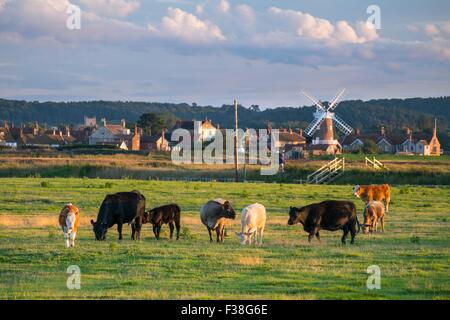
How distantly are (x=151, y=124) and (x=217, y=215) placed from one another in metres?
137

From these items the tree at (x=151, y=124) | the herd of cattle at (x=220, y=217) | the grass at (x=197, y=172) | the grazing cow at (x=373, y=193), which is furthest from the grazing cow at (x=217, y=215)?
the tree at (x=151, y=124)

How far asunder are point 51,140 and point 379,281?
13605 centimetres

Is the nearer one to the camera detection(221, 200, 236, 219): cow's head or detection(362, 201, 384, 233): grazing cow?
detection(221, 200, 236, 219): cow's head

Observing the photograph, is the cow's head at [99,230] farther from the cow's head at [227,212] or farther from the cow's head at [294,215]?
the cow's head at [294,215]

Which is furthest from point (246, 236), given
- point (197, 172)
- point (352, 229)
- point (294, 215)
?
point (197, 172)

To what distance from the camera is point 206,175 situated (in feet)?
231

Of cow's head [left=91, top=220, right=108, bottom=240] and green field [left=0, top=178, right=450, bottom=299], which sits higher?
cow's head [left=91, top=220, right=108, bottom=240]

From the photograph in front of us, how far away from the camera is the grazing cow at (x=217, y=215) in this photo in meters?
25.8

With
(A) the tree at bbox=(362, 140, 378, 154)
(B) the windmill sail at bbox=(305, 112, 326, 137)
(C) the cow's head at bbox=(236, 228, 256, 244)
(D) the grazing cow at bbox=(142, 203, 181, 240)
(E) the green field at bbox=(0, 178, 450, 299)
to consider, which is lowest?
(E) the green field at bbox=(0, 178, 450, 299)

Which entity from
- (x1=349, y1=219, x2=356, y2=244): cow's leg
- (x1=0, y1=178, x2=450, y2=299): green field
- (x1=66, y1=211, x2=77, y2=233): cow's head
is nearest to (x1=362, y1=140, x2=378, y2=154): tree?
(x1=0, y1=178, x2=450, y2=299): green field

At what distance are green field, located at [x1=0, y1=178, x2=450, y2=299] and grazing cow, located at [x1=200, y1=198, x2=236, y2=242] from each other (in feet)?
1.42

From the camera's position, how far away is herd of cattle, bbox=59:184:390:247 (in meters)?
24.8

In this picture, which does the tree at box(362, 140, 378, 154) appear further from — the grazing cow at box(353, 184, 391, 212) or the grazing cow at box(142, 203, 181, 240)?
the grazing cow at box(142, 203, 181, 240)

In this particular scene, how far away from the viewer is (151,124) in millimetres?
162375
